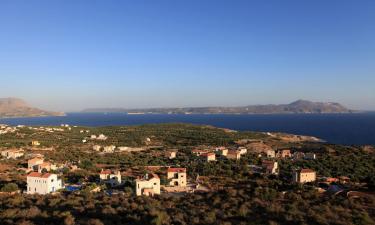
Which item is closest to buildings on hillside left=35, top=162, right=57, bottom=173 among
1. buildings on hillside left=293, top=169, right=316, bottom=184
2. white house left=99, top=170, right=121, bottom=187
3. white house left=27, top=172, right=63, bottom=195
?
white house left=99, top=170, right=121, bottom=187

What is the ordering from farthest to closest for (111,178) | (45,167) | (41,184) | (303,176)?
(45,167) < (303,176) < (111,178) < (41,184)

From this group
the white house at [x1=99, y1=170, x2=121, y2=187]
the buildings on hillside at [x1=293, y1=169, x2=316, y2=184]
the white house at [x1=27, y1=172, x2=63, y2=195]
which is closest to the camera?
the white house at [x1=27, y1=172, x2=63, y2=195]

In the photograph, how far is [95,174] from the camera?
35.7m

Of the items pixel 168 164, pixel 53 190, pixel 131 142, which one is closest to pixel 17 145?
pixel 131 142

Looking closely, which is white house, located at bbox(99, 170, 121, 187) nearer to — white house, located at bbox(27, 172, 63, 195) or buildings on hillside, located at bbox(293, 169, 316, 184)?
white house, located at bbox(27, 172, 63, 195)

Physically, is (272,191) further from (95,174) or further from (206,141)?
(206,141)

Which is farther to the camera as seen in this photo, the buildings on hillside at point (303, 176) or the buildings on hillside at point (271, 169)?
the buildings on hillside at point (271, 169)

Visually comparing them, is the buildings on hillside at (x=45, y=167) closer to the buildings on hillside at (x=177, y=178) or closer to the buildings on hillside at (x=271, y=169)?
the buildings on hillside at (x=177, y=178)

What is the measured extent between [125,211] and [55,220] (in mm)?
3280

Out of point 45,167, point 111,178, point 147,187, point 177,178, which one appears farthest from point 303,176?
point 45,167

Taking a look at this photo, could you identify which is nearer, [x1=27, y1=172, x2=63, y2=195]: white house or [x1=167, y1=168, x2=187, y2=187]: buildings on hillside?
[x1=27, y1=172, x2=63, y2=195]: white house

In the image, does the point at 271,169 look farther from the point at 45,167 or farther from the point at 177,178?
the point at 45,167

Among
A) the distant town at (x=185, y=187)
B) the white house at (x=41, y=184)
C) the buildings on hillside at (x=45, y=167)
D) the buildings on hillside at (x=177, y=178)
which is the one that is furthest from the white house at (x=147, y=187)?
the buildings on hillside at (x=45, y=167)

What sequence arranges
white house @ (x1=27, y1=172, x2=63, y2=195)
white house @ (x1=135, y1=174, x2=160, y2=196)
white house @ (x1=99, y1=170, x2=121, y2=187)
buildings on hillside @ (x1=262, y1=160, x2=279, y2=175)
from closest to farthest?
white house @ (x1=135, y1=174, x2=160, y2=196) → white house @ (x1=27, y1=172, x2=63, y2=195) → white house @ (x1=99, y1=170, x2=121, y2=187) → buildings on hillside @ (x1=262, y1=160, x2=279, y2=175)
